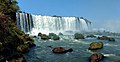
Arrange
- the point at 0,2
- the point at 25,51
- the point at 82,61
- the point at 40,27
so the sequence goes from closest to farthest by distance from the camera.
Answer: the point at 82,61 < the point at 25,51 < the point at 0,2 < the point at 40,27

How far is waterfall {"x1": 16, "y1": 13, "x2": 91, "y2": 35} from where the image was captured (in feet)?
332

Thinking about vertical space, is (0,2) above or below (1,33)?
above

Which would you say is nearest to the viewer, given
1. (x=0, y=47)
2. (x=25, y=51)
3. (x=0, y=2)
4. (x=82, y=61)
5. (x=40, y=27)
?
(x=0, y=47)

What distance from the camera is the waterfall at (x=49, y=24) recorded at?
10123 cm

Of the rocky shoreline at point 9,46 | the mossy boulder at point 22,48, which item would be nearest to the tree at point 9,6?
the rocky shoreline at point 9,46

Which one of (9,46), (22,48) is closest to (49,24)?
(22,48)

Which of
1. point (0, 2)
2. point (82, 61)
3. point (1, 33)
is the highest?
point (0, 2)

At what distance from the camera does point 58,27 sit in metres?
122

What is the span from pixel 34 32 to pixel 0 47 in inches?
2622

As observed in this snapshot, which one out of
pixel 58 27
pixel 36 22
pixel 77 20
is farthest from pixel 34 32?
pixel 77 20

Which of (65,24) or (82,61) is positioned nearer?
(82,61)

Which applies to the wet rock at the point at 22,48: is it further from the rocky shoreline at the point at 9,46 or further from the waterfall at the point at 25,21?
the waterfall at the point at 25,21

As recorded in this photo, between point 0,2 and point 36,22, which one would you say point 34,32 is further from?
point 0,2

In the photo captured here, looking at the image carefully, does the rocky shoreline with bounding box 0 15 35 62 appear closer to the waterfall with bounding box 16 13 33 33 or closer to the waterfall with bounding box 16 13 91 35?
the waterfall with bounding box 16 13 33 33
